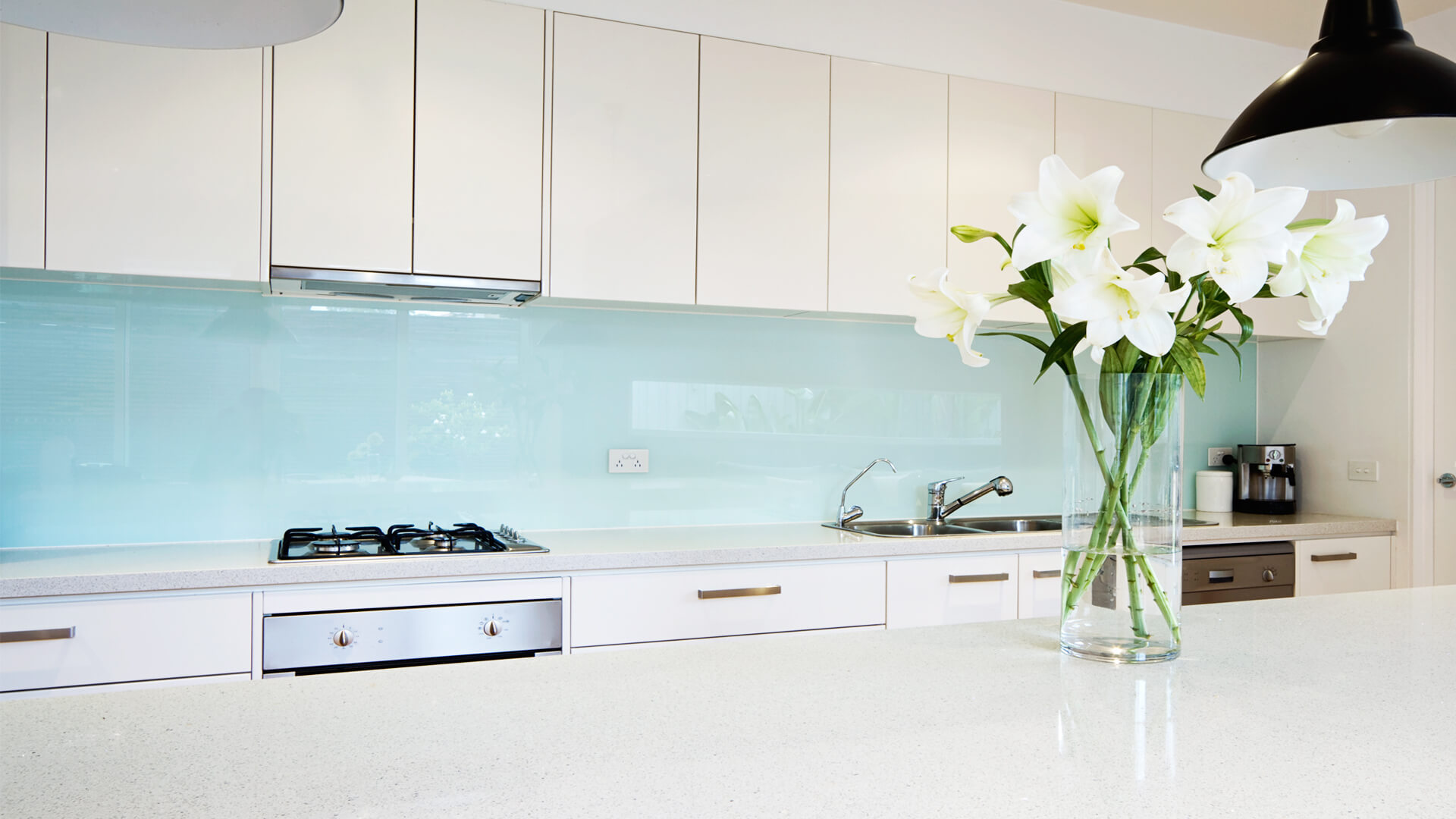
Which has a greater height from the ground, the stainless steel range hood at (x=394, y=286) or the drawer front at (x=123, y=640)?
the stainless steel range hood at (x=394, y=286)

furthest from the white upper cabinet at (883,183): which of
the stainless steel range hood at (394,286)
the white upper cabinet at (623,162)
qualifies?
the stainless steel range hood at (394,286)

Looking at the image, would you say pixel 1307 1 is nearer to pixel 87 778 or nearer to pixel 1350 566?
pixel 1350 566

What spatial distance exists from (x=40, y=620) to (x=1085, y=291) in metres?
2.08

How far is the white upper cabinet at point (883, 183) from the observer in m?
2.96

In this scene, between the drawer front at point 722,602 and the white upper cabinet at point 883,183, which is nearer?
the drawer front at point 722,602

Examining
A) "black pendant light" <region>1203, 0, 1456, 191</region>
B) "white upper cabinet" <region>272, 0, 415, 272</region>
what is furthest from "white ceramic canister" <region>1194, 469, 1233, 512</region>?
"white upper cabinet" <region>272, 0, 415, 272</region>

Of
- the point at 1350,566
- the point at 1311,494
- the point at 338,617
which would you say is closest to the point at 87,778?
the point at 338,617

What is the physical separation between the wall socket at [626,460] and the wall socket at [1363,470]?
8.78ft

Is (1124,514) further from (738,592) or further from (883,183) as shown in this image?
(883,183)

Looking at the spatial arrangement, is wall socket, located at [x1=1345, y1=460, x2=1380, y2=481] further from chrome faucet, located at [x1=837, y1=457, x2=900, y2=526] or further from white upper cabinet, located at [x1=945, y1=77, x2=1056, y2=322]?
chrome faucet, located at [x1=837, y1=457, x2=900, y2=526]

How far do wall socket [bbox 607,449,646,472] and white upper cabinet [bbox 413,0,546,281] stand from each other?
0.66 metres

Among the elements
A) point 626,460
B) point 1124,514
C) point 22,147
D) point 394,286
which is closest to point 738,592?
point 626,460

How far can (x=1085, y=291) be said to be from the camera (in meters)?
0.95

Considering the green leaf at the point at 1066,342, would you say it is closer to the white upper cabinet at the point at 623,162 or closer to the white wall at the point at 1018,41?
the white upper cabinet at the point at 623,162
